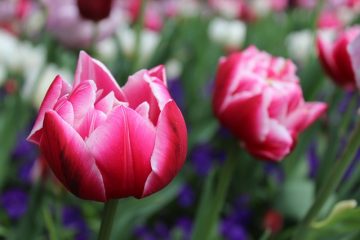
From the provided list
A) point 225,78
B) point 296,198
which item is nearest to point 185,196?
point 296,198

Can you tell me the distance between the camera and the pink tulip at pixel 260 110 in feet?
2.33

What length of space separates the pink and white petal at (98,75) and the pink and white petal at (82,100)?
0.18 feet

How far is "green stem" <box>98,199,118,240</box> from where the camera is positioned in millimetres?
524

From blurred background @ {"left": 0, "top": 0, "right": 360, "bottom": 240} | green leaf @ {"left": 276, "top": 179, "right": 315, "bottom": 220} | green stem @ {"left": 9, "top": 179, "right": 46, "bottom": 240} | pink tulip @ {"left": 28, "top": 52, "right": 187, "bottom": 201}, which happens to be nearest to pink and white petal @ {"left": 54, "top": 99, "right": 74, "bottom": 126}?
pink tulip @ {"left": 28, "top": 52, "right": 187, "bottom": 201}

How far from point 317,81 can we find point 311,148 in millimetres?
213

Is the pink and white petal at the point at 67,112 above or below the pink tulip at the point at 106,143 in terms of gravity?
above

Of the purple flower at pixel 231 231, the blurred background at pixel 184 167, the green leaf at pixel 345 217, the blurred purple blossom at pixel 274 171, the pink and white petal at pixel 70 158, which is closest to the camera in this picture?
the pink and white petal at pixel 70 158

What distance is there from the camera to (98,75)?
564 mm

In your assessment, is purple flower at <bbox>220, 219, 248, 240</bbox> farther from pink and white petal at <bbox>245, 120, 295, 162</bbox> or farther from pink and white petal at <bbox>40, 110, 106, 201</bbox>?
pink and white petal at <bbox>40, 110, 106, 201</bbox>

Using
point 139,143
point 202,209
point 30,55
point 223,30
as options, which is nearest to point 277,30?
point 223,30

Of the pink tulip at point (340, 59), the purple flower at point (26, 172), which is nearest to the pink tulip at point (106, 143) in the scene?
the pink tulip at point (340, 59)

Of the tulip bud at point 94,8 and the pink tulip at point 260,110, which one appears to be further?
the tulip bud at point 94,8

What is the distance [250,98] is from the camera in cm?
71

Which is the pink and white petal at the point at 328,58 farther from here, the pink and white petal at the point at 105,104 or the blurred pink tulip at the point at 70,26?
the blurred pink tulip at the point at 70,26
